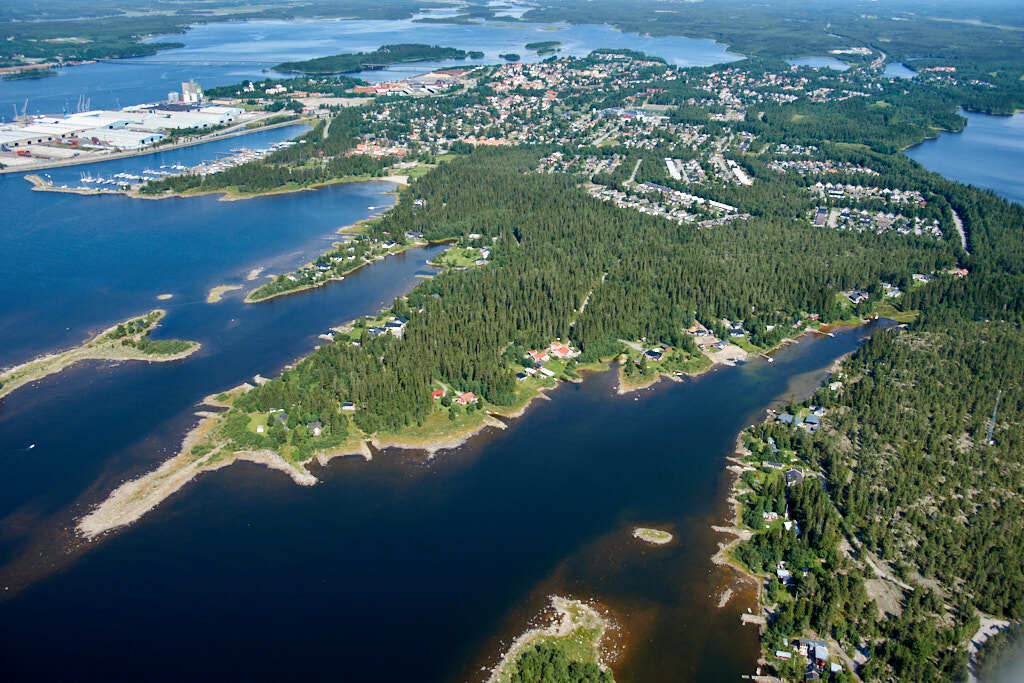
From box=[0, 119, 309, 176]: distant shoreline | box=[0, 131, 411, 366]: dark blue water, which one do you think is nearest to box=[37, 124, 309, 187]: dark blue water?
box=[0, 119, 309, 176]: distant shoreline

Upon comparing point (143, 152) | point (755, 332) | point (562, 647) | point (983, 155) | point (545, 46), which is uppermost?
point (562, 647)

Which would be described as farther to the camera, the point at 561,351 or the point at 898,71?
the point at 898,71

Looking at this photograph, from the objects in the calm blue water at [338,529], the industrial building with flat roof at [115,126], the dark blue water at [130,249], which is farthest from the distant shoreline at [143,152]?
the calm blue water at [338,529]

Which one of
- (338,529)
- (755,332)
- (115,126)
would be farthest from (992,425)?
(115,126)

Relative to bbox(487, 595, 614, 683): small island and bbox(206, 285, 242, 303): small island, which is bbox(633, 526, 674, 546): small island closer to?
bbox(487, 595, 614, 683): small island

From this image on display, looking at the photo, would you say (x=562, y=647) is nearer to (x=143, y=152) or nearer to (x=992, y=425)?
(x=992, y=425)

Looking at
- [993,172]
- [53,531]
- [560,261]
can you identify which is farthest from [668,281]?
[993,172]
